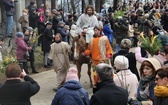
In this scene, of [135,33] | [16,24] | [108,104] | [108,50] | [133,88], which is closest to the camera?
[108,104]

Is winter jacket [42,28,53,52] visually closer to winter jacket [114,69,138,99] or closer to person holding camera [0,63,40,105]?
winter jacket [114,69,138,99]

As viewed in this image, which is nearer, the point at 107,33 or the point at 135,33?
the point at 107,33

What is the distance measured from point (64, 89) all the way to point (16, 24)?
12627 mm

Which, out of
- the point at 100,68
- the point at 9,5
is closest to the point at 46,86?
the point at 9,5

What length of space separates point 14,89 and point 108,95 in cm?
153

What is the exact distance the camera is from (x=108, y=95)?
589cm

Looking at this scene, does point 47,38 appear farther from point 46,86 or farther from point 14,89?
point 14,89

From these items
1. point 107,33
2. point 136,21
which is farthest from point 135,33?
point 107,33

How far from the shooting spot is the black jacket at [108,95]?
19.3ft

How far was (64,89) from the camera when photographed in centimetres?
647

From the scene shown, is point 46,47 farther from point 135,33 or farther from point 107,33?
point 135,33

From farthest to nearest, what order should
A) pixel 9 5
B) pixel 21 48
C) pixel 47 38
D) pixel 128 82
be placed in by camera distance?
pixel 9 5 → pixel 47 38 → pixel 21 48 → pixel 128 82

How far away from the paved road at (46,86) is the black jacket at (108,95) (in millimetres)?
5364

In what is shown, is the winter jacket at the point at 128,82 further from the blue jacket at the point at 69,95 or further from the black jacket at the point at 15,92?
the black jacket at the point at 15,92
